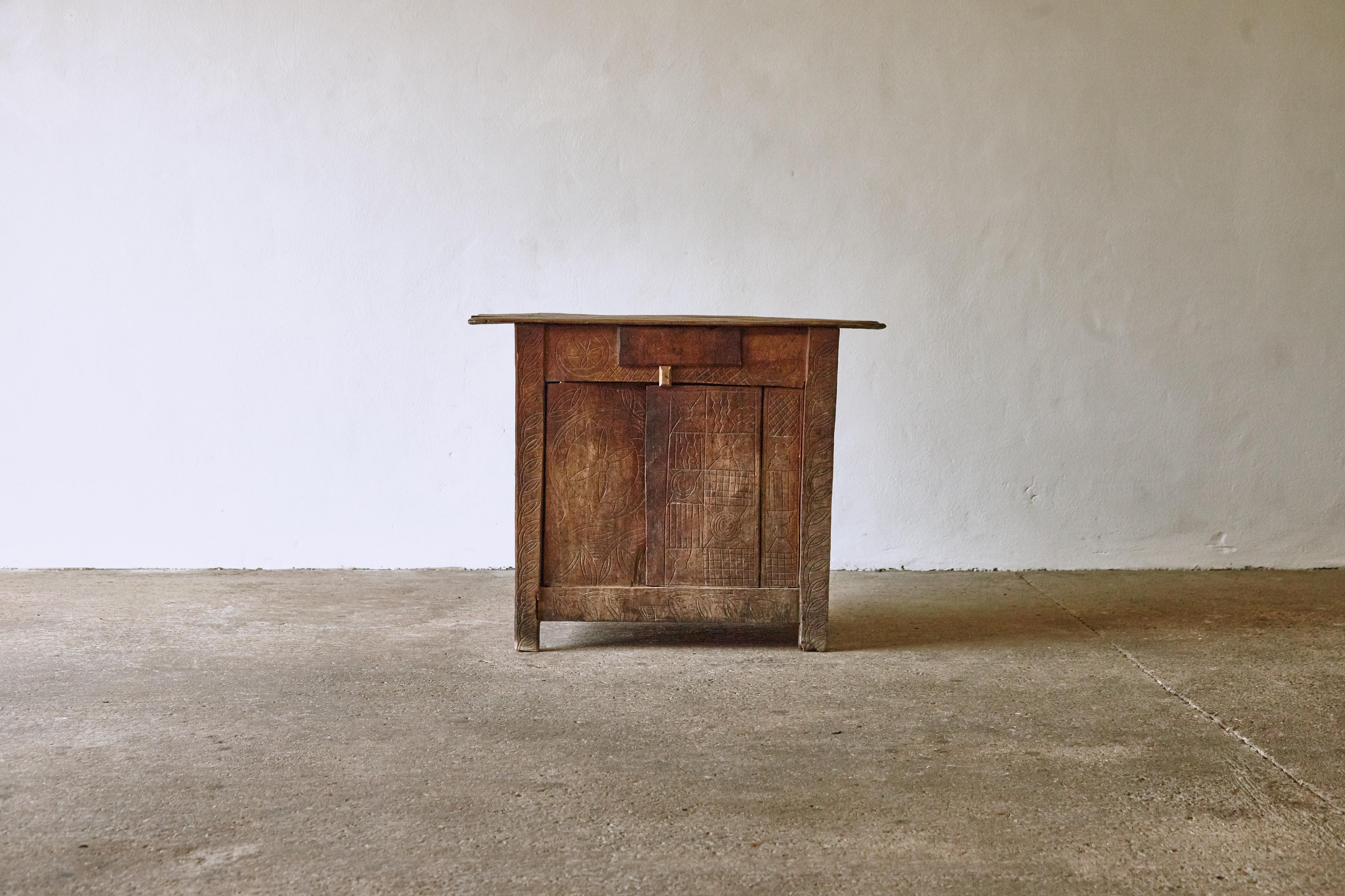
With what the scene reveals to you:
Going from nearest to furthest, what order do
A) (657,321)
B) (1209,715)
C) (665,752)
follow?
(665,752) < (1209,715) < (657,321)

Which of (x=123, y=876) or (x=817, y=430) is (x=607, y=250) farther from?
(x=123, y=876)

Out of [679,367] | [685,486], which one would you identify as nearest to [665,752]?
[685,486]

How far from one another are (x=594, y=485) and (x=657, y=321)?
17.1 inches

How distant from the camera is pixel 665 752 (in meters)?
1.92

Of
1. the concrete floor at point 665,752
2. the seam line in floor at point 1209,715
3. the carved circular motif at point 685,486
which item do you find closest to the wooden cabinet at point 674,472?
the carved circular motif at point 685,486

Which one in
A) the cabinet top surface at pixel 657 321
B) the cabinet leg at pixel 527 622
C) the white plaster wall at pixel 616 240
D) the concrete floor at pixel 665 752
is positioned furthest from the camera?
the white plaster wall at pixel 616 240

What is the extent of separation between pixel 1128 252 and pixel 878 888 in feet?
9.85

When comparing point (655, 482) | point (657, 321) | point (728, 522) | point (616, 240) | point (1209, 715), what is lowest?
point (1209, 715)

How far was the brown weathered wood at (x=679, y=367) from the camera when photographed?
8.46 ft

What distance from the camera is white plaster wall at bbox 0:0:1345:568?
366cm

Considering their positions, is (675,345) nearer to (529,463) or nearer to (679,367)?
(679,367)

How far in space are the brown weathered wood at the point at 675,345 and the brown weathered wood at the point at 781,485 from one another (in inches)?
6.4

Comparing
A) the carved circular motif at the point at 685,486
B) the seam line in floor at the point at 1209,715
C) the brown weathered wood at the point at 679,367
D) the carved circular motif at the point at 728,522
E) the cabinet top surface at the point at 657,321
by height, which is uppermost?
the cabinet top surface at the point at 657,321

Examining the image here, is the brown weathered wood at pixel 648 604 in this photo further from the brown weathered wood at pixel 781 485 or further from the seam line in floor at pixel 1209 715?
the seam line in floor at pixel 1209 715
